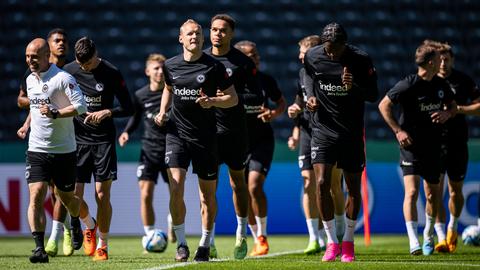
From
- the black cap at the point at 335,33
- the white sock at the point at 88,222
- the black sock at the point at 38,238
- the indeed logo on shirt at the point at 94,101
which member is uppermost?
the black cap at the point at 335,33

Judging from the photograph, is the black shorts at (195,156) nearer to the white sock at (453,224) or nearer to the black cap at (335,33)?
the black cap at (335,33)

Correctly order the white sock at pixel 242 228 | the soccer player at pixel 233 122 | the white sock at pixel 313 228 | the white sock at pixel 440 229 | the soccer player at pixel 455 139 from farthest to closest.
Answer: the soccer player at pixel 455 139
the white sock at pixel 440 229
the white sock at pixel 313 228
the white sock at pixel 242 228
the soccer player at pixel 233 122

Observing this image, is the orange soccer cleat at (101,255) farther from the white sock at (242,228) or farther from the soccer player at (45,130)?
the white sock at (242,228)

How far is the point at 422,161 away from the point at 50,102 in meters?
4.26

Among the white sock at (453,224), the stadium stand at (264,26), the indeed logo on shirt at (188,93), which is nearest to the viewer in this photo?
the indeed logo on shirt at (188,93)

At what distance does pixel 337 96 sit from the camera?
1006 cm

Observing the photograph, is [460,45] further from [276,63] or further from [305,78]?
[305,78]

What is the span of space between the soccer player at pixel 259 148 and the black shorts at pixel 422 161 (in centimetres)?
169

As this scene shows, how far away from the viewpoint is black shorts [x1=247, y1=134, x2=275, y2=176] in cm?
1249

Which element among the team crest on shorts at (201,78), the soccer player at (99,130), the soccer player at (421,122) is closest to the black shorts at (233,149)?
the team crest on shorts at (201,78)

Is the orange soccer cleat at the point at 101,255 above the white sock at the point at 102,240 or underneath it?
underneath

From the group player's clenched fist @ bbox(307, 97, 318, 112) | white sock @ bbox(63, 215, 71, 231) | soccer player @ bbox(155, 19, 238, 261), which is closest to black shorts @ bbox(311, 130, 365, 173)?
player's clenched fist @ bbox(307, 97, 318, 112)

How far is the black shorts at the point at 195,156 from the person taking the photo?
9922 millimetres

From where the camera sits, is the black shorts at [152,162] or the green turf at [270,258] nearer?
the green turf at [270,258]
